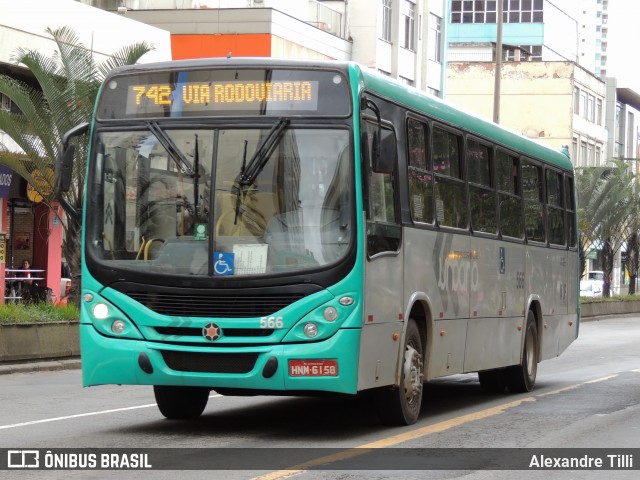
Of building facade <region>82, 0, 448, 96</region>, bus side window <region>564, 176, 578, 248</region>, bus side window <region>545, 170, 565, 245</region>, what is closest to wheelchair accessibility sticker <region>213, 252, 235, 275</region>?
bus side window <region>545, 170, 565, 245</region>

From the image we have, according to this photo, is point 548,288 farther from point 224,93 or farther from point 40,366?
point 224,93

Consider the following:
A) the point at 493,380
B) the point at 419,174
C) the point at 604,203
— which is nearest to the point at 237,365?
the point at 419,174

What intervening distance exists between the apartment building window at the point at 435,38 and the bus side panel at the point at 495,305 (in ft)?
132

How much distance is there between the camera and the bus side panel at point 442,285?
492 inches

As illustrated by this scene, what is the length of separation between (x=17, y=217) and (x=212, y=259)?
2458cm

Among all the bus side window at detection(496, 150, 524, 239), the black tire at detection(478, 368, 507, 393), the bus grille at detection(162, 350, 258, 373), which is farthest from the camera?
the black tire at detection(478, 368, 507, 393)

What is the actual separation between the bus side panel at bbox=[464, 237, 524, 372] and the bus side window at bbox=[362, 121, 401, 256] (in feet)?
9.09

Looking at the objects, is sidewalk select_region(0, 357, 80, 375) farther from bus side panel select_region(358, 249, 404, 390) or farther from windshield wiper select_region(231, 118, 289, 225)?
windshield wiper select_region(231, 118, 289, 225)

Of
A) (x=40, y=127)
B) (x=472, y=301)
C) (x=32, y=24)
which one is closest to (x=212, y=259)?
(x=472, y=301)

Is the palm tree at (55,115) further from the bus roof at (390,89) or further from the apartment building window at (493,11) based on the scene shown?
the apartment building window at (493,11)

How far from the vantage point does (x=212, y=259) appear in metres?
10.9

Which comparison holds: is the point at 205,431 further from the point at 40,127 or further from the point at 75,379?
the point at 40,127

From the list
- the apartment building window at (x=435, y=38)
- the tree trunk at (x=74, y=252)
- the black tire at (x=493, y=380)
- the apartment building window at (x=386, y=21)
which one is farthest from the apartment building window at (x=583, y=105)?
the black tire at (x=493, y=380)

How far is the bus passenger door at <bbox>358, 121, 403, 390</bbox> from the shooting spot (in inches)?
435
